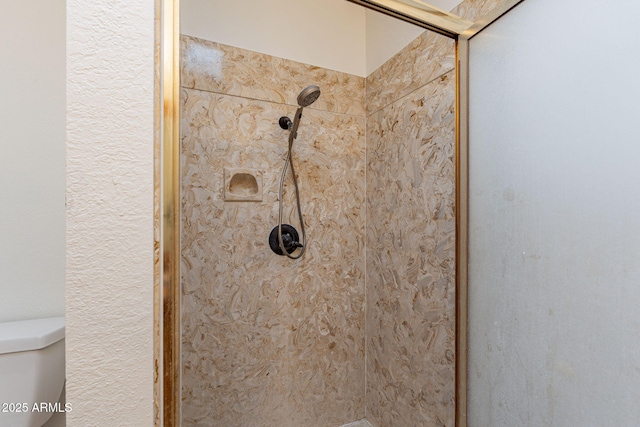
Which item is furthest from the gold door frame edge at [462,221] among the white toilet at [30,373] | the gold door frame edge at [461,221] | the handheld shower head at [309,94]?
the white toilet at [30,373]

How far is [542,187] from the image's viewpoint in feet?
2.24

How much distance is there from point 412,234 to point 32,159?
1.36m

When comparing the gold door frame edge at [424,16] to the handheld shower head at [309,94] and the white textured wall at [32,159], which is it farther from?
the white textured wall at [32,159]

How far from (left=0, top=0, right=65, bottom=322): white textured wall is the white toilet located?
0.46 feet

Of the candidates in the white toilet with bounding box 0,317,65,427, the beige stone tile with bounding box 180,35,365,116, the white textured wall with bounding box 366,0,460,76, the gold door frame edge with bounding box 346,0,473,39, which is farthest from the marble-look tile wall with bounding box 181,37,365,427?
the gold door frame edge with bounding box 346,0,473,39

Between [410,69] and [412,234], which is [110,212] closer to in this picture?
[412,234]

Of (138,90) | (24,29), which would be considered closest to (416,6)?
(138,90)

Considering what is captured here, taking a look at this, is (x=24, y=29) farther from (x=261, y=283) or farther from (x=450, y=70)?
(x=450, y=70)

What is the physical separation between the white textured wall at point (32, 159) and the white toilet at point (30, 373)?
140mm

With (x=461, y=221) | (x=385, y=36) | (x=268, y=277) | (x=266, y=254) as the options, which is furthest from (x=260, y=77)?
(x=461, y=221)

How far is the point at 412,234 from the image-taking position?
3.87 feet

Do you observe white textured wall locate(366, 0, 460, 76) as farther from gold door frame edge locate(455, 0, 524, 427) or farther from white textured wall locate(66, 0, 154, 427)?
white textured wall locate(66, 0, 154, 427)

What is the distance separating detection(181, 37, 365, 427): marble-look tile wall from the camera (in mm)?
1148

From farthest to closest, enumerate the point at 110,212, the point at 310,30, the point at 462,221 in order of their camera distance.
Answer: the point at 310,30, the point at 462,221, the point at 110,212
